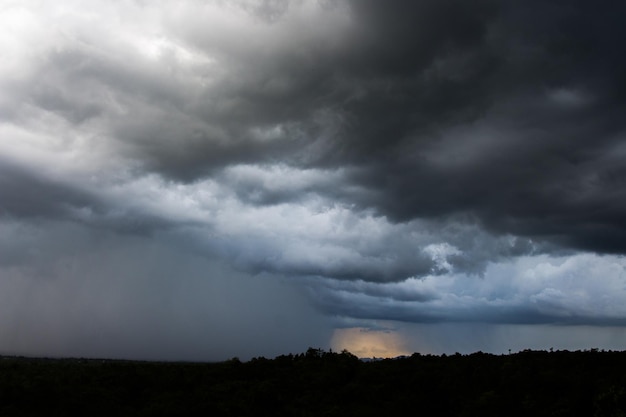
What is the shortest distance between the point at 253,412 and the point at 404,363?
31533 millimetres

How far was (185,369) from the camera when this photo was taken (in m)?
73.1

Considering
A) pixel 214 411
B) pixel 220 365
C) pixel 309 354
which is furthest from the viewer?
pixel 309 354

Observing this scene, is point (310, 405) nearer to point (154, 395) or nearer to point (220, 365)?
point (154, 395)

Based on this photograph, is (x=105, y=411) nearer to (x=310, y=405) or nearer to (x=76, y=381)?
(x=76, y=381)

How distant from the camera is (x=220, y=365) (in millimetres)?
78062

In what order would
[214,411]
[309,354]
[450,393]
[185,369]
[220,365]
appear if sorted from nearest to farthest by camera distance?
[214,411], [450,393], [185,369], [220,365], [309,354]

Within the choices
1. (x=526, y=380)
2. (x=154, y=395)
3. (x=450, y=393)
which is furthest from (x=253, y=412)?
(x=526, y=380)

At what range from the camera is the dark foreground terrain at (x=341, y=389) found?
4844 centimetres

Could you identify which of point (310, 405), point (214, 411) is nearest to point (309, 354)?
point (310, 405)

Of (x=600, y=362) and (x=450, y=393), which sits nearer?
(x=450, y=393)

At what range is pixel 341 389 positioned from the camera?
2431 inches

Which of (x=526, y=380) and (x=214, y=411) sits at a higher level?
(x=526, y=380)

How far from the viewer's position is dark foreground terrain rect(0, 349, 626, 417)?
48.4m

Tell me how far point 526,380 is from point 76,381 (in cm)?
4672
